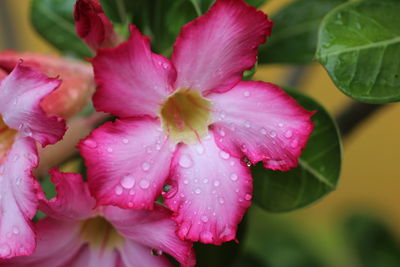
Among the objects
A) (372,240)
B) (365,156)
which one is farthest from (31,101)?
(365,156)

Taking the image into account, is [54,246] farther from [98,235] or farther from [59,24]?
[59,24]

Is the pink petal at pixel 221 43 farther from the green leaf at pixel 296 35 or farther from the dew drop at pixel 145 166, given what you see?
the green leaf at pixel 296 35

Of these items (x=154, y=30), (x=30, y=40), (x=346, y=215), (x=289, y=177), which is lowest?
(x=346, y=215)

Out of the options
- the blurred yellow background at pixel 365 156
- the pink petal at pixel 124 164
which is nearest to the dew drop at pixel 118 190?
the pink petal at pixel 124 164

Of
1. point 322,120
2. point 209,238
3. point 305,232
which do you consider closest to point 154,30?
point 322,120

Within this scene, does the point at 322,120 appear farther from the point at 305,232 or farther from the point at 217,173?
the point at 305,232

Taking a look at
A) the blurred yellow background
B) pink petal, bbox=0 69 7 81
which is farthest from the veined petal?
the blurred yellow background
